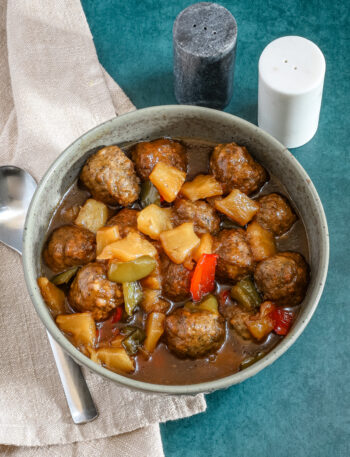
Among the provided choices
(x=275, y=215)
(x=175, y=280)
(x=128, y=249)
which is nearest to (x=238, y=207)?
(x=275, y=215)

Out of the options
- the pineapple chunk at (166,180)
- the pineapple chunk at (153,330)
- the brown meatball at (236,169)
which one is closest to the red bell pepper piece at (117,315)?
the pineapple chunk at (153,330)

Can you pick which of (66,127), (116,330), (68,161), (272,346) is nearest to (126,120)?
(68,161)

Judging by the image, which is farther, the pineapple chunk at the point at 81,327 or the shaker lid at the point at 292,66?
the shaker lid at the point at 292,66

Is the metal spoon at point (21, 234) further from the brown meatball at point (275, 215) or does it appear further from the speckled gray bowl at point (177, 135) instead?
the brown meatball at point (275, 215)

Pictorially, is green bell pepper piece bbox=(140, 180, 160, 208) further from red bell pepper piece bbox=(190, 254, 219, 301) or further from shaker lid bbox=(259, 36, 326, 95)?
shaker lid bbox=(259, 36, 326, 95)

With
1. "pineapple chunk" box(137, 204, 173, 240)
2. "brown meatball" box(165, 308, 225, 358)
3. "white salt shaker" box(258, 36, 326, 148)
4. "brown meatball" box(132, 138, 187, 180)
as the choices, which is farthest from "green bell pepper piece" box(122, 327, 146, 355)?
"white salt shaker" box(258, 36, 326, 148)

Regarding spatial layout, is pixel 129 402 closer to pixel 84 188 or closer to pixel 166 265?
pixel 166 265

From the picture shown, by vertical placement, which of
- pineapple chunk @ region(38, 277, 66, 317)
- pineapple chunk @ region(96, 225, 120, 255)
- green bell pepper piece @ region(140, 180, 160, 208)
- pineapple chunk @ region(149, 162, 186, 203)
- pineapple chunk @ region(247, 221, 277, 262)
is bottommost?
pineapple chunk @ region(38, 277, 66, 317)
